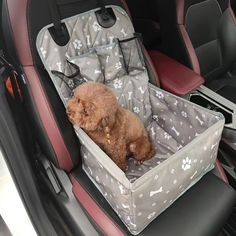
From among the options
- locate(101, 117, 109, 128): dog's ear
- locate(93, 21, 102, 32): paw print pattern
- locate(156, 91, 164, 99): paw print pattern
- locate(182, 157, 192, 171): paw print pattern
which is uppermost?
locate(93, 21, 102, 32): paw print pattern

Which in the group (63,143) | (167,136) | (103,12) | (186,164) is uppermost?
(103,12)

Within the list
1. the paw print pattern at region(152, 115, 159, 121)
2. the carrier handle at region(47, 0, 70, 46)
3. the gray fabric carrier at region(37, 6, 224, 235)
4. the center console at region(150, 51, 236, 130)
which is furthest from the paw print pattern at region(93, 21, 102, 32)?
the paw print pattern at region(152, 115, 159, 121)

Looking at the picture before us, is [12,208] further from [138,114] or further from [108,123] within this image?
[138,114]

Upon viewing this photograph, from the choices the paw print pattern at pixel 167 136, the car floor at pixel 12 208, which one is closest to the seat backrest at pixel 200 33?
the paw print pattern at pixel 167 136

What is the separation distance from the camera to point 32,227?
0.95m

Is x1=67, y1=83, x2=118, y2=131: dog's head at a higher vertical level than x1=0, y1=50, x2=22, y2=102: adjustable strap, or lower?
lower

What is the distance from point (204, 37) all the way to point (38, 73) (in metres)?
0.96

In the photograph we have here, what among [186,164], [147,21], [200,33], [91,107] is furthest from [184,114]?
[147,21]

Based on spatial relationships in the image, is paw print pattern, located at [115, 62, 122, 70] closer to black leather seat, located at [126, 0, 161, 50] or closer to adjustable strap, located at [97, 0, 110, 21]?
adjustable strap, located at [97, 0, 110, 21]

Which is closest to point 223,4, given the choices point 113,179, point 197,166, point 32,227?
point 197,166

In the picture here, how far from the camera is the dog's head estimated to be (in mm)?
987

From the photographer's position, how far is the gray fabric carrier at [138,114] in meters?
0.91

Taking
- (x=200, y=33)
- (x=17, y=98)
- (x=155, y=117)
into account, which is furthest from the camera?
(x=200, y=33)

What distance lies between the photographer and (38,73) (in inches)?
42.3
